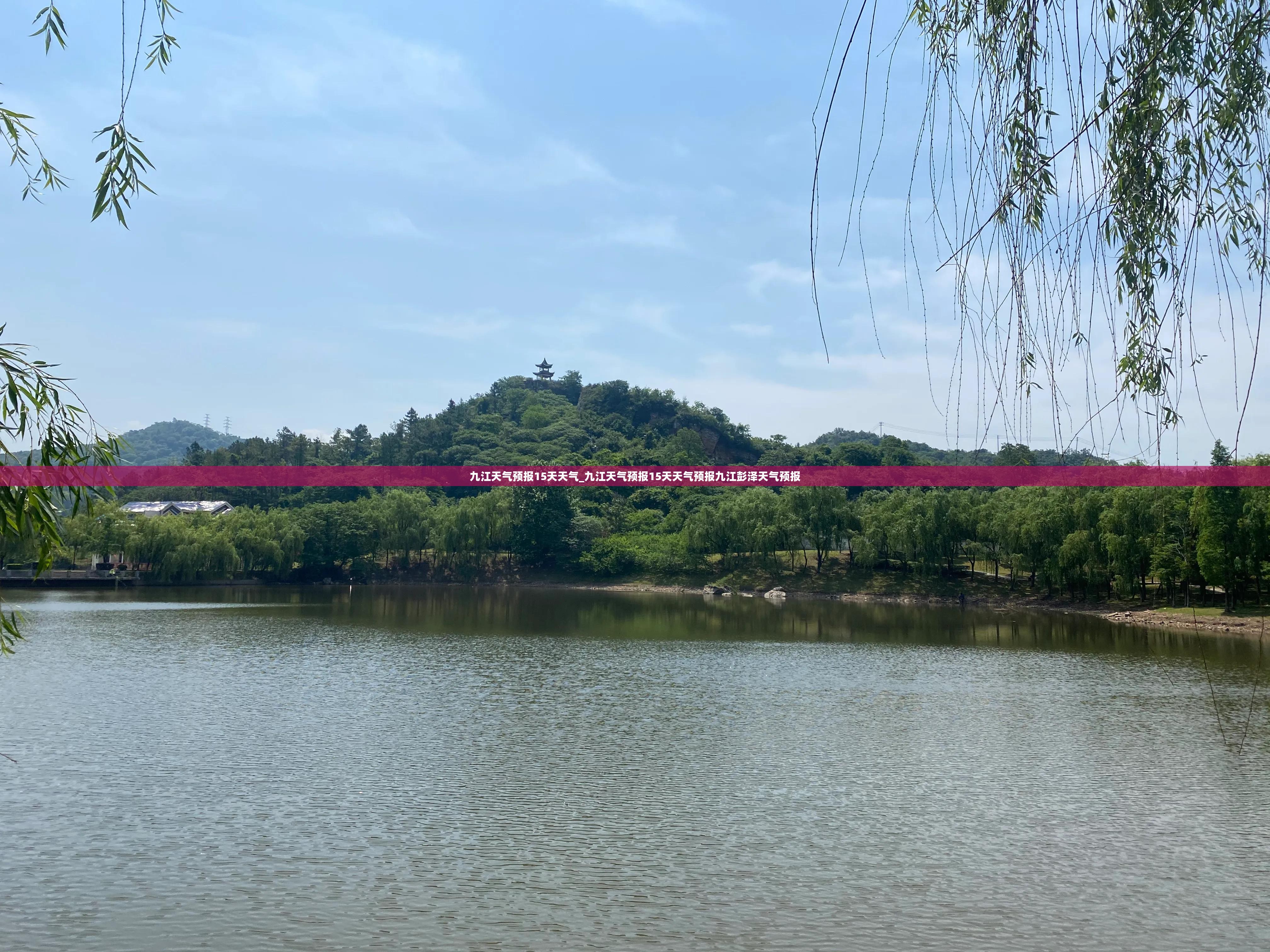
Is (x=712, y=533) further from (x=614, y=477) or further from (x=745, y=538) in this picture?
(x=614, y=477)

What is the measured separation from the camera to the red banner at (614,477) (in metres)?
34.5

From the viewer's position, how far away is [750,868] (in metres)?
9.29

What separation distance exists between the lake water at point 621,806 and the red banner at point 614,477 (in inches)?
278

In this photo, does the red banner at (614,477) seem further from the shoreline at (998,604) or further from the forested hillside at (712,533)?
the shoreline at (998,604)

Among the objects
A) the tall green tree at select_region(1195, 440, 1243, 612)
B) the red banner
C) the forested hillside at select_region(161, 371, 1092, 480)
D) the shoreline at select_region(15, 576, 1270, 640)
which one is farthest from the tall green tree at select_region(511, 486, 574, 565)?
the tall green tree at select_region(1195, 440, 1243, 612)

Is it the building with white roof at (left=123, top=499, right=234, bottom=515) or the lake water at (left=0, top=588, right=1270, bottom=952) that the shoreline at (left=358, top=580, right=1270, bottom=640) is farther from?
the building with white roof at (left=123, top=499, right=234, bottom=515)

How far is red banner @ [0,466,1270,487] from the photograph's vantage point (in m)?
34.5

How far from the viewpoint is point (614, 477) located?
74.2 metres

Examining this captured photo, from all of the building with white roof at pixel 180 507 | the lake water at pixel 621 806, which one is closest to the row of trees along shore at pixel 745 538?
the building with white roof at pixel 180 507

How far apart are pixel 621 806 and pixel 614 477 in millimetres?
63093

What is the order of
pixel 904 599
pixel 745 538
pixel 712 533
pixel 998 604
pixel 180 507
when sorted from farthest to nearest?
pixel 180 507 < pixel 712 533 < pixel 745 538 < pixel 904 599 < pixel 998 604

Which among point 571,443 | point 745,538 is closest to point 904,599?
point 745,538

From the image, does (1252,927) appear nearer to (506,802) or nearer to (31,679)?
(506,802)

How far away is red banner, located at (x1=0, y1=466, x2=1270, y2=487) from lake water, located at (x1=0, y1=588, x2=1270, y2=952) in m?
7.06
